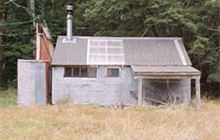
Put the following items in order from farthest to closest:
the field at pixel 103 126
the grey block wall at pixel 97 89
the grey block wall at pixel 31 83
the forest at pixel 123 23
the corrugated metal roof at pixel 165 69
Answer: the forest at pixel 123 23 → the grey block wall at pixel 97 89 → the grey block wall at pixel 31 83 → the corrugated metal roof at pixel 165 69 → the field at pixel 103 126

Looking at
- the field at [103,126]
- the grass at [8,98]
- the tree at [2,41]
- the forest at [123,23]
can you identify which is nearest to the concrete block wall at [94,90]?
the grass at [8,98]

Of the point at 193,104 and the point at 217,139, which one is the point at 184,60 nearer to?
the point at 193,104

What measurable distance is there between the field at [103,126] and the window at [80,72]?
4060 millimetres

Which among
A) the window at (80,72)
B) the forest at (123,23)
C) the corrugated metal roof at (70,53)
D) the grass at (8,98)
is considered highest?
the forest at (123,23)

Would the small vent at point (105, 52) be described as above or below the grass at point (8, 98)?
above

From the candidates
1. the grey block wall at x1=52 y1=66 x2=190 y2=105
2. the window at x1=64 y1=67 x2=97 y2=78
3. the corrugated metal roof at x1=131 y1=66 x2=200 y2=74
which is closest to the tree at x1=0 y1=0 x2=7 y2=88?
the window at x1=64 y1=67 x2=97 y2=78

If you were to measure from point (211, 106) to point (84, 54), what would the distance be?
20.6 ft

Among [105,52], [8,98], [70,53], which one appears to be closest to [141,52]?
[105,52]

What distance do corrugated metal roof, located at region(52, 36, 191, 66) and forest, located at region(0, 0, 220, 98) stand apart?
114 centimetres

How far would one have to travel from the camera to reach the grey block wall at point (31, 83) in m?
18.7

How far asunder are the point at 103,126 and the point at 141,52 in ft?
30.0

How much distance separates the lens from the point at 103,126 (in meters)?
11.5

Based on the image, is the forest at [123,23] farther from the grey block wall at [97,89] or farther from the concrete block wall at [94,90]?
the concrete block wall at [94,90]

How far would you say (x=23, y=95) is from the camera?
61.7 ft
